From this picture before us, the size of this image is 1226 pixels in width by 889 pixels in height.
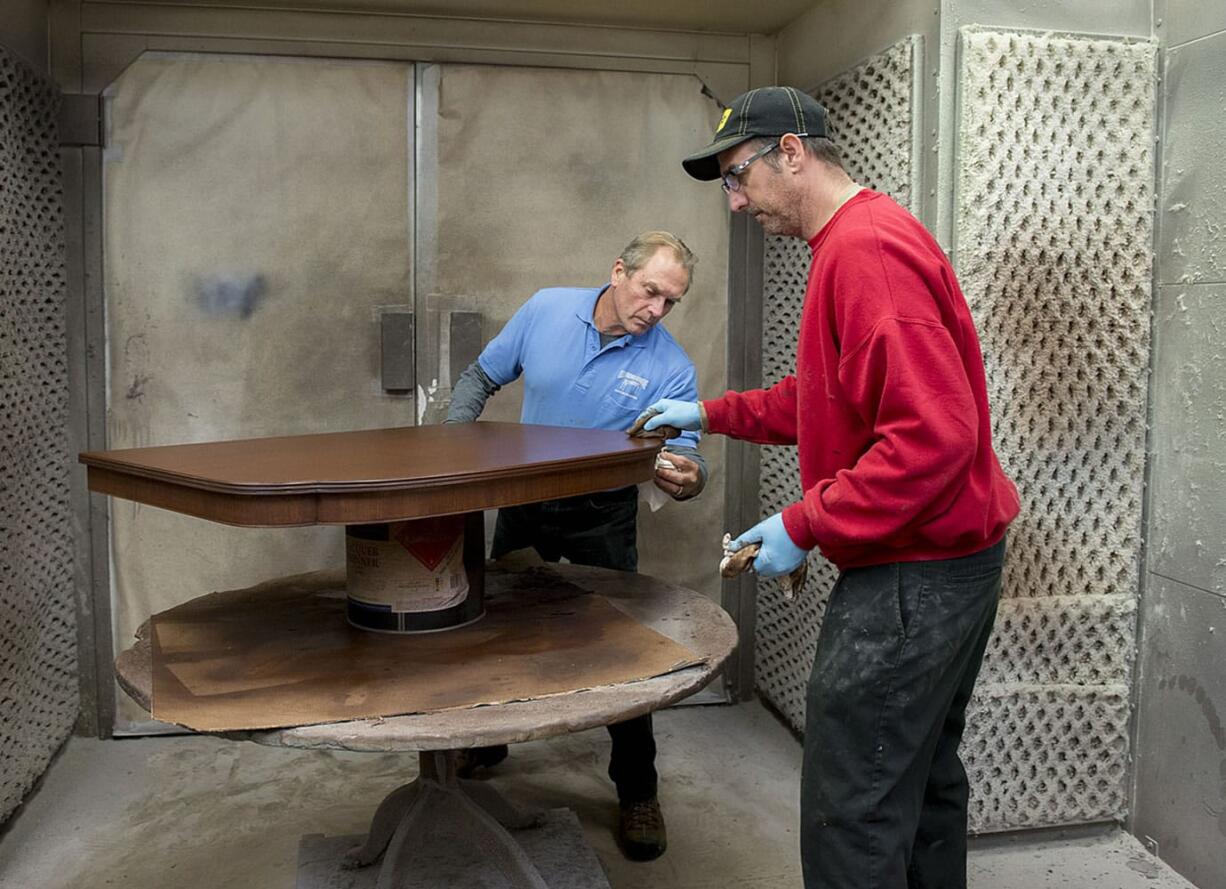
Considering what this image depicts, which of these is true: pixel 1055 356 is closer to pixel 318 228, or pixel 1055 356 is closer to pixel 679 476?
pixel 679 476

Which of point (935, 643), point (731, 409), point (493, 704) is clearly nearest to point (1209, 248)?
point (731, 409)

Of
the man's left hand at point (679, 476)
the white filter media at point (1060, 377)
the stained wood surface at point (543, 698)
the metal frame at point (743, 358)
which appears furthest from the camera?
the metal frame at point (743, 358)

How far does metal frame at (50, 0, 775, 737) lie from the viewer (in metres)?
3.30

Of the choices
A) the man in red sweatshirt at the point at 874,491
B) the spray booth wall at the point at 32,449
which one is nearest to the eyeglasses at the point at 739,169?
the man in red sweatshirt at the point at 874,491

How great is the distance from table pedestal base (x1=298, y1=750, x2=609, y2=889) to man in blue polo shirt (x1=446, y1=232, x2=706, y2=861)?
371mm

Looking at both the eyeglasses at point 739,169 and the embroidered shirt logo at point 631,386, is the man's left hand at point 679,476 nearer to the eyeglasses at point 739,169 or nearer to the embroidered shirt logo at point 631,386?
the embroidered shirt logo at point 631,386

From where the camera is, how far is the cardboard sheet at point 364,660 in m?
1.69

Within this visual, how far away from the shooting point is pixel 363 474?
1.78 metres

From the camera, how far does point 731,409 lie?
2.46 meters

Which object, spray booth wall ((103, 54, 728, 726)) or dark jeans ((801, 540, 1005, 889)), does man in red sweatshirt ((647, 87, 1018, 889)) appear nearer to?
dark jeans ((801, 540, 1005, 889))

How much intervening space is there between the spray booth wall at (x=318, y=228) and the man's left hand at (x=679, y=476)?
3.98 ft

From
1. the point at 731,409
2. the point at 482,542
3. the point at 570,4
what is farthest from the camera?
the point at 570,4

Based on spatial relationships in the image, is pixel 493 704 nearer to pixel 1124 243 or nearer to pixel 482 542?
pixel 482 542

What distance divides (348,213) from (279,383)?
58 cm
